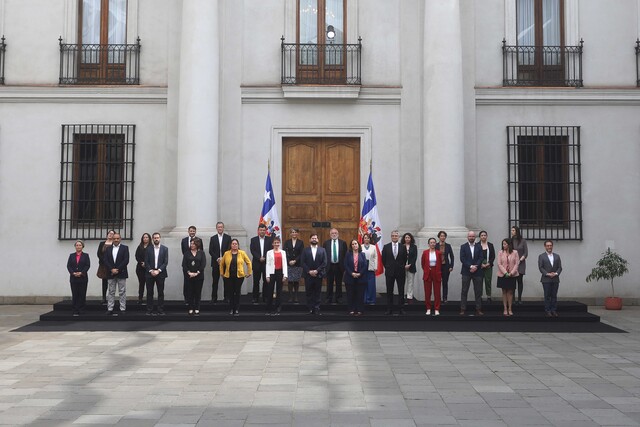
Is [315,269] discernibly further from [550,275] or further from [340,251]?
[550,275]

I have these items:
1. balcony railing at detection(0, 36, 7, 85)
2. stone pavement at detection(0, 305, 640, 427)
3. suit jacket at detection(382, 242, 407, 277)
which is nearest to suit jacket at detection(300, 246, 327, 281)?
suit jacket at detection(382, 242, 407, 277)

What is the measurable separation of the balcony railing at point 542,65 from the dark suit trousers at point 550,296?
19.5 feet

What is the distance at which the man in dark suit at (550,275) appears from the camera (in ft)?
52.7

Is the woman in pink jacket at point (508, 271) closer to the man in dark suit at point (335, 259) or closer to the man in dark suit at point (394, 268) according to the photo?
the man in dark suit at point (394, 268)

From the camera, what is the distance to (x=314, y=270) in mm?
16016

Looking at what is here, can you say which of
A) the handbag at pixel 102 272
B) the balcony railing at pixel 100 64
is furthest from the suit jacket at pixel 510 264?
the balcony railing at pixel 100 64

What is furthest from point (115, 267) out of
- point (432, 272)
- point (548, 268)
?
point (548, 268)

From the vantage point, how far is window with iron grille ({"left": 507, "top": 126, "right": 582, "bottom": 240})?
19.1 meters

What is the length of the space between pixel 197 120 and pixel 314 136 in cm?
311

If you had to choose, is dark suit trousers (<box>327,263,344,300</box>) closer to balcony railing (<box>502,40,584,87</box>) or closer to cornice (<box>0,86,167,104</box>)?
cornice (<box>0,86,167,104</box>)

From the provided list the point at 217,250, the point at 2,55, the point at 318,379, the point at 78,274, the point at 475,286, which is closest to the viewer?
the point at 318,379

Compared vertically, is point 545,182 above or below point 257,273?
above

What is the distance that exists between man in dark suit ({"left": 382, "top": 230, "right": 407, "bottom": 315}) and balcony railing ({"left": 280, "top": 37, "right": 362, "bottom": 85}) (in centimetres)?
512

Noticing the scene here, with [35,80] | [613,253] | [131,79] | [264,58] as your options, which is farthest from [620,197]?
[35,80]
